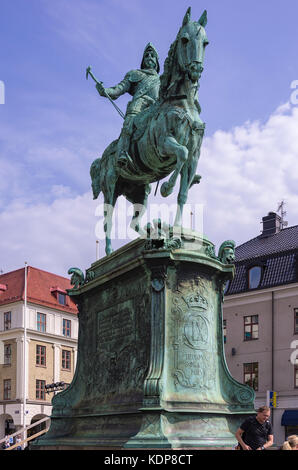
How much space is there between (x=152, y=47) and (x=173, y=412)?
27.8 feet

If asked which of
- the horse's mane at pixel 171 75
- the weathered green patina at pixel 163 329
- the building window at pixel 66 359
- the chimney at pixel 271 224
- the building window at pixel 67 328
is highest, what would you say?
the chimney at pixel 271 224

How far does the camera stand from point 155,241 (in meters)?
11.2

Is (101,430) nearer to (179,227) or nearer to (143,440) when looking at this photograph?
(143,440)

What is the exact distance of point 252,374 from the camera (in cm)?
4294

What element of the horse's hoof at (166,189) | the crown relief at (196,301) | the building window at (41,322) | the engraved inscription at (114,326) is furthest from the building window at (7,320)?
the crown relief at (196,301)

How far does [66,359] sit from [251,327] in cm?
2207

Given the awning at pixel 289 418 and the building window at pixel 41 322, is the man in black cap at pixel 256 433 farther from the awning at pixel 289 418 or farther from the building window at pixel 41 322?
the building window at pixel 41 322

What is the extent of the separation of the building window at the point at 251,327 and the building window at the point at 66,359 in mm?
21407

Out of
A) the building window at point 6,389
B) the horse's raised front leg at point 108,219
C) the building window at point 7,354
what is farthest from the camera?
the building window at point 7,354

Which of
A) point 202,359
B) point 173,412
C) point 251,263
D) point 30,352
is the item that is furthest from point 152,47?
point 30,352

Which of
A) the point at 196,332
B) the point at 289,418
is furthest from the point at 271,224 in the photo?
the point at 196,332

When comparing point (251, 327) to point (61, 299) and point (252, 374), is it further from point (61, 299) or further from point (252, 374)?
point (61, 299)

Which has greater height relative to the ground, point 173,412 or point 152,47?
point 152,47

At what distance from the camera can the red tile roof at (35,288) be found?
188ft
